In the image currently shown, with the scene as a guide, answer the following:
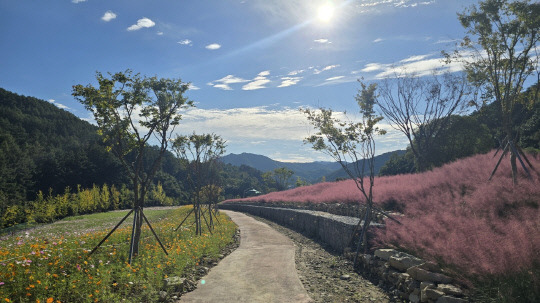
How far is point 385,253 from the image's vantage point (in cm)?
754

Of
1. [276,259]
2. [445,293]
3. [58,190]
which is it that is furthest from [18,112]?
[445,293]

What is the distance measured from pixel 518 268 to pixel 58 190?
70037 millimetres

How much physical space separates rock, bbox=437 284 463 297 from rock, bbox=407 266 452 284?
0.22m

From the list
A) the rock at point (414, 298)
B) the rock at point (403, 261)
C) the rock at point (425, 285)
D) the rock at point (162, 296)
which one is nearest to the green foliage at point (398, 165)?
the rock at point (403, 261)

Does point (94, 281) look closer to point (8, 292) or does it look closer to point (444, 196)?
point (8, 292)

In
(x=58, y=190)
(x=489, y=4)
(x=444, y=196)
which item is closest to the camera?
(x=444, y=196)

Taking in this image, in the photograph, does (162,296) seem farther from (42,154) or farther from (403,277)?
(42,154)

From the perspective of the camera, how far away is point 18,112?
73.7 meters

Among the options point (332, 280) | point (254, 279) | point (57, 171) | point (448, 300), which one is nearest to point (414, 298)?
point (448, 300)

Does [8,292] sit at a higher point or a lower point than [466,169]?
lower

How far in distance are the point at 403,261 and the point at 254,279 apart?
3661 mm

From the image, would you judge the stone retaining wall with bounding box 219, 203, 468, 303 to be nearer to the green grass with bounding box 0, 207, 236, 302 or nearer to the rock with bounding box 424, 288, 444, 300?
the rock with bounding box 424, 288, 444, 300

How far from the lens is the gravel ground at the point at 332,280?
6500 millimetres

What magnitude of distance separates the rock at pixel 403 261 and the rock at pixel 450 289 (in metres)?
1.18
